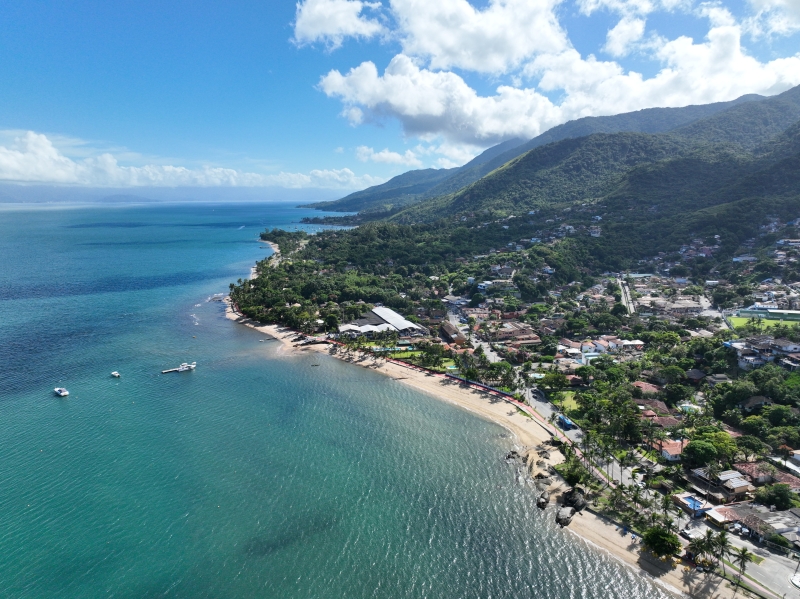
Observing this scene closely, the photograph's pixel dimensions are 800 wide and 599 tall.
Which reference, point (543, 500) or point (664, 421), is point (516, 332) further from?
point (543, 500)

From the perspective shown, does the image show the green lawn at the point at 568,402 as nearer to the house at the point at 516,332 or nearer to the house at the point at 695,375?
the house at the point at 695,375

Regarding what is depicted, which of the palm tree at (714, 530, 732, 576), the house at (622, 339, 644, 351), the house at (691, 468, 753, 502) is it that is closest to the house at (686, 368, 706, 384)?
the house at (622, 339, 644, 351)

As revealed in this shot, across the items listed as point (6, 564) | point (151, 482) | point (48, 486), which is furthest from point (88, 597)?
point (48, 486)

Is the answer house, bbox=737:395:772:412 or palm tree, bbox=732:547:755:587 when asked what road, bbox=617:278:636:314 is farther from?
palm tree, bbox=732:547:755:587

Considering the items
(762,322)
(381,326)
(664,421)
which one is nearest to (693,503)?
(664,421)

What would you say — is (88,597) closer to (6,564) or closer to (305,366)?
(6,564)

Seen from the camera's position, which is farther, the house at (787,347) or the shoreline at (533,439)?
the house at (787,347)

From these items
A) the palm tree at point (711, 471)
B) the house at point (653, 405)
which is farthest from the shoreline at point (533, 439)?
the house at point (653, 405)
